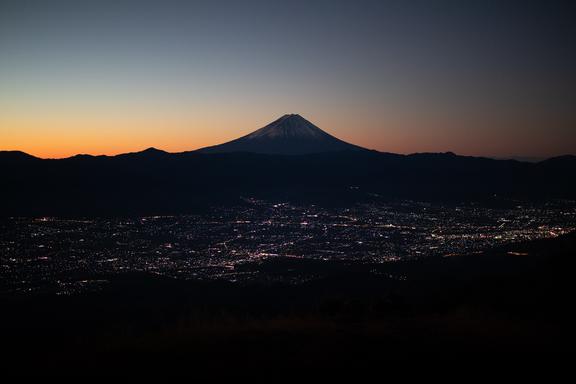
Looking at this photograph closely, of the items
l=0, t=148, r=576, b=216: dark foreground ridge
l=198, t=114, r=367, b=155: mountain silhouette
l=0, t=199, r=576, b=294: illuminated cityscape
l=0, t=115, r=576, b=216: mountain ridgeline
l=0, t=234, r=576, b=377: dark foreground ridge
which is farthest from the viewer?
l=198, t=114, r=367, b=155: mountain silhouette

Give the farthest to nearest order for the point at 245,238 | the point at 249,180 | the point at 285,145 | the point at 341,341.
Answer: the point at 285,145 → the point at 249,180 → the point at 245,238 → the point at 341,341

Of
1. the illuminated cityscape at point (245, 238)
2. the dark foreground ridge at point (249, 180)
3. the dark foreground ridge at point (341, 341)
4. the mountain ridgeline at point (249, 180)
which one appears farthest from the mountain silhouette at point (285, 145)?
the dark foreground ridge at point (341, 341)

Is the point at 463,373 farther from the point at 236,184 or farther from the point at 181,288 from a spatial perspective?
the point at 236,184

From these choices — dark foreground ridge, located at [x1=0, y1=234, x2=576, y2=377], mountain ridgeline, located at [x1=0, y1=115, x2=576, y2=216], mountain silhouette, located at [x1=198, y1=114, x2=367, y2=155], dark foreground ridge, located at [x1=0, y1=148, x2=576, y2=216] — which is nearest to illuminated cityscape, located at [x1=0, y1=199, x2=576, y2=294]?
dark foreground ridge, located at [x1=0, y1=148, x2=576, y2=216]

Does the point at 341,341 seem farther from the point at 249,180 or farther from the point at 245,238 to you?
the point at 249,180

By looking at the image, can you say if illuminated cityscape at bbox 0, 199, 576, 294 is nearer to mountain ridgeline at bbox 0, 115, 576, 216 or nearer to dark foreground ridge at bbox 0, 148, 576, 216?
dark foreground ridge at bbox 0, 148, 576, 216

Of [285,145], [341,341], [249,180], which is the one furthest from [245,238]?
[285,145]

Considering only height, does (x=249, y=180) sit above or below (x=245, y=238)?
above

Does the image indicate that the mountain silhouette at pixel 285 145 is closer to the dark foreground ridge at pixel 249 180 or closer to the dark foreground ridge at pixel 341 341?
the dark foreground ridge at pixel 249 180

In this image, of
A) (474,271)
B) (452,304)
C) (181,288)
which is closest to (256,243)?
(181,288)
